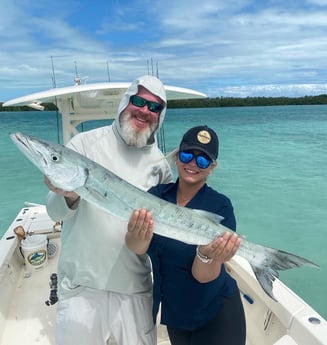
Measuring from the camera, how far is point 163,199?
2062mm

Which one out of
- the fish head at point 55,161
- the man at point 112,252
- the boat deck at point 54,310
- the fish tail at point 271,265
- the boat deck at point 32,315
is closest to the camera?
the fish head at point 55,161

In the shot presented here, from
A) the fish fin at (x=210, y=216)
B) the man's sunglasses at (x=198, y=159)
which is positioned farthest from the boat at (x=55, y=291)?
the man's sunglasses at (x=198, y=159)

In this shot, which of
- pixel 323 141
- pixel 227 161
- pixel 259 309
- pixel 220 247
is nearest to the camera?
pixel 220 247

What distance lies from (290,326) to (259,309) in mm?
619

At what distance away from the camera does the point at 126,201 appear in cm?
187

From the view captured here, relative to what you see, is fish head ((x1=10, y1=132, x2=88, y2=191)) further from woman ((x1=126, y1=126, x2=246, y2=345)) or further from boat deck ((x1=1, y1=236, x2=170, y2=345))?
boat deck ((x1=1, y1=236, x2=170, y2=345))

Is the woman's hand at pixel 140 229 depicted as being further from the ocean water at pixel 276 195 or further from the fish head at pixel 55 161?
the ocean water at pixel 276 195

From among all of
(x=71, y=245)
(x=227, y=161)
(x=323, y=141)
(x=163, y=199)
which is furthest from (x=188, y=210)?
(x=323, y=141)

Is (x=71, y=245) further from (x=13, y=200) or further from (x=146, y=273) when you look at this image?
(x=13, y=200)

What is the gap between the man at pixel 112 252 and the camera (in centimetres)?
218

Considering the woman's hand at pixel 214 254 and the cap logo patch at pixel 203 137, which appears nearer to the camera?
the woman's hand at pixel 214 254

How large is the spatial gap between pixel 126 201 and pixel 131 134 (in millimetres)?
616

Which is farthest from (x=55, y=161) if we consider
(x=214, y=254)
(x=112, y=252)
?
(x=214, y=254)

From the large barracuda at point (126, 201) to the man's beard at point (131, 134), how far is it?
1.58 feet
